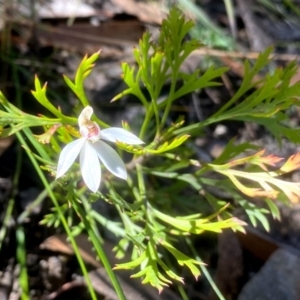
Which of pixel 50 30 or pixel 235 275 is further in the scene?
pixel 50 30

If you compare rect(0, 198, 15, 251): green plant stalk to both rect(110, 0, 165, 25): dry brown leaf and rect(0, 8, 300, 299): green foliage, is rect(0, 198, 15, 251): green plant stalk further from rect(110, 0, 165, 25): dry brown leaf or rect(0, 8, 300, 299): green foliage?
rect(110, 0, 165, 25): dry brown leaf

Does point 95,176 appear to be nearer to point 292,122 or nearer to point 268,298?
point 268,298

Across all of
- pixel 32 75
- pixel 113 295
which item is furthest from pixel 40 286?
pixel 32 75

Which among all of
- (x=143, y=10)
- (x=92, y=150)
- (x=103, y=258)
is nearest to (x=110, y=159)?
(x=92, y=150)

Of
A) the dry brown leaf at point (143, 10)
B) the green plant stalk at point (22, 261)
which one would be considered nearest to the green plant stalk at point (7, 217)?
the green plant stalk at point (22, 261)

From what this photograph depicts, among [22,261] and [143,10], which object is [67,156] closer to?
[22,261]

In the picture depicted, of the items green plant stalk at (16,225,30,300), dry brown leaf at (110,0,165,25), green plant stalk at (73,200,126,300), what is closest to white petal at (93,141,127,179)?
green plant stalk at (73,200,126,300)
